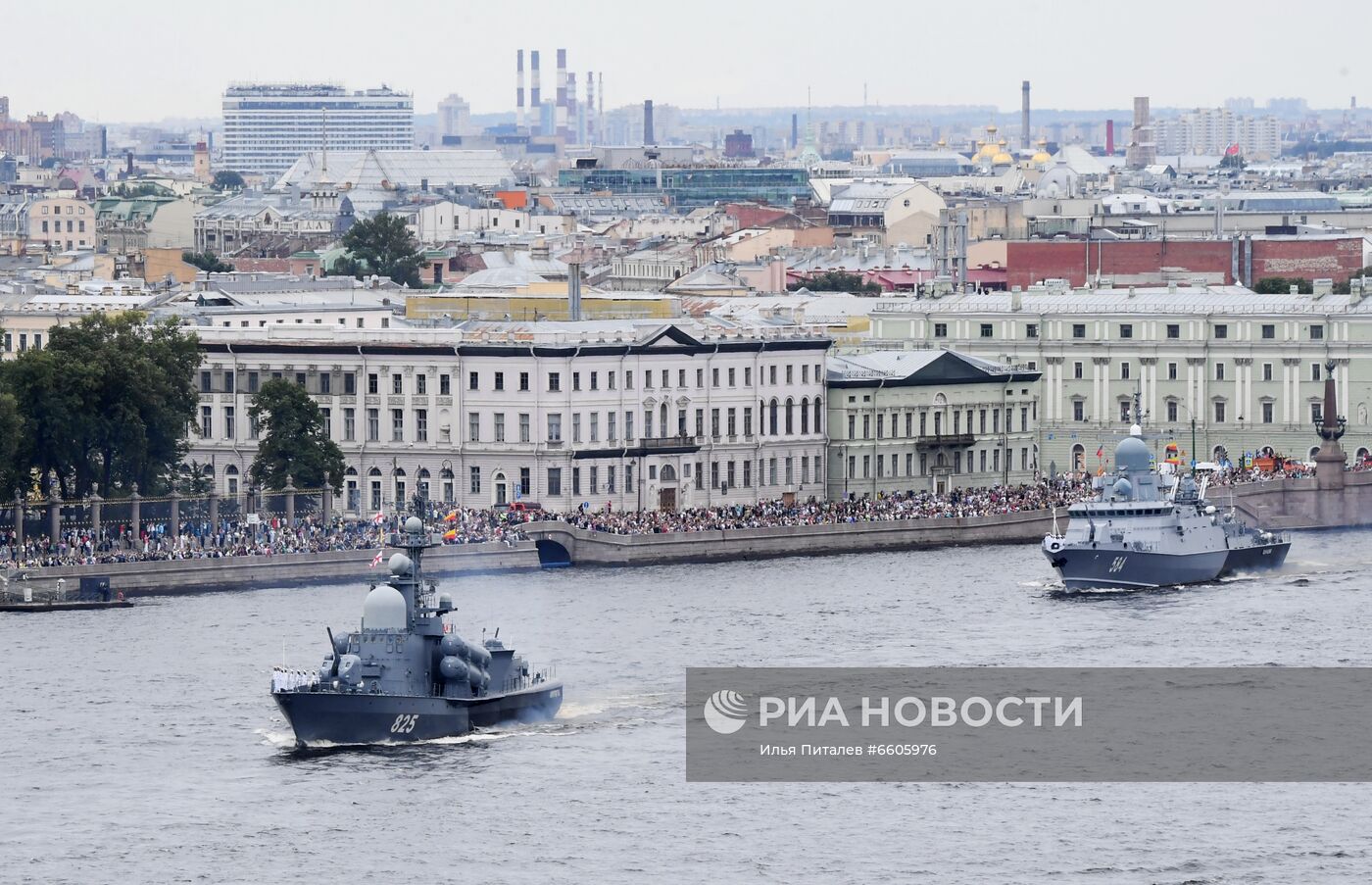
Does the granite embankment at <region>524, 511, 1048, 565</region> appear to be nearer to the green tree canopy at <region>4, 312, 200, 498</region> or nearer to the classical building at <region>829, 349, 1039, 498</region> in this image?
the classical building at <region>829, 349, 1039, 498</region>

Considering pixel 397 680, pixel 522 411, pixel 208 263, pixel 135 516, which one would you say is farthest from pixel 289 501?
pixel 208 263

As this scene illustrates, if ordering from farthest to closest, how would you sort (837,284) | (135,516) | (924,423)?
(837,284), (924,423), (135,516)

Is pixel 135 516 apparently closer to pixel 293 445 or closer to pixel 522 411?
pixel 293 445

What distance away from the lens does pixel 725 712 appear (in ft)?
203

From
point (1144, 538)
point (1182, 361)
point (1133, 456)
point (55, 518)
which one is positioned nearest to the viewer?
point (55, 518)

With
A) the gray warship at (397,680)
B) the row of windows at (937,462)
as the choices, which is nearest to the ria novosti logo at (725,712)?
the gray warship at (397,680)

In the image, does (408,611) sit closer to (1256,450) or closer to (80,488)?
(80,488)

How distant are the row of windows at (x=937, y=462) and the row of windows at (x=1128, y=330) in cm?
Answer: 623

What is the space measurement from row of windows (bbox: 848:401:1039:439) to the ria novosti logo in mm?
35245

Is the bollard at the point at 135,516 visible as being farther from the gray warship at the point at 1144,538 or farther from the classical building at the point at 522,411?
the gray warship at the point at 1144,538

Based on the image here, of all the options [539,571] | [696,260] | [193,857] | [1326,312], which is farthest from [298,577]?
[696,260]

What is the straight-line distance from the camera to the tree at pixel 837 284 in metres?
134

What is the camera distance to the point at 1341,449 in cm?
10112

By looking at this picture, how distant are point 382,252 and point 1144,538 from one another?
6980 centimetres
